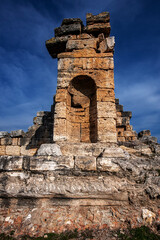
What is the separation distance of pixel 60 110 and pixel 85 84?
151 centimetres

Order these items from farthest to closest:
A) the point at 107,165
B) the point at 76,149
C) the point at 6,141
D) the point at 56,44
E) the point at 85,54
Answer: the point at 6,141
the point at 56,44
the point at 85,54
the point at 76,149
the point at 107,165

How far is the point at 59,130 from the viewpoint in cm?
466

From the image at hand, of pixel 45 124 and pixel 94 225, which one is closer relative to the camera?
pixel 94 225

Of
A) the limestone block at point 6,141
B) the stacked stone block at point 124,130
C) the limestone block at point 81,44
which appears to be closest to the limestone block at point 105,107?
Answer: the limestone block at point 81,44

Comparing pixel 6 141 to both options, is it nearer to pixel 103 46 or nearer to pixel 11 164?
pixel 11 164

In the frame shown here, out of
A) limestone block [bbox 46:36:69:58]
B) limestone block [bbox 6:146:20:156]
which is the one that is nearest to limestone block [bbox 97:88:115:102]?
limestone block [bbox 46:36:69:58]

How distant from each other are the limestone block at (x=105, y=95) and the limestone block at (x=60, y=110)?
46.5 inches

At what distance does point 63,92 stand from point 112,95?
1.66m

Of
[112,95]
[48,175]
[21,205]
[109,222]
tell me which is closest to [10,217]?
[21,205]

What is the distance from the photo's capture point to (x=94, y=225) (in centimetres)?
285

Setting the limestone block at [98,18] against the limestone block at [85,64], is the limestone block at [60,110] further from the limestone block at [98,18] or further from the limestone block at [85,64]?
the limestone block at [98,18]

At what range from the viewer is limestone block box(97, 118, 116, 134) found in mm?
4586

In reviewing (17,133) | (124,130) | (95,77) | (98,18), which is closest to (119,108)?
(124,130)

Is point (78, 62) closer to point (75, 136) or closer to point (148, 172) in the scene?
point (75, 136)
